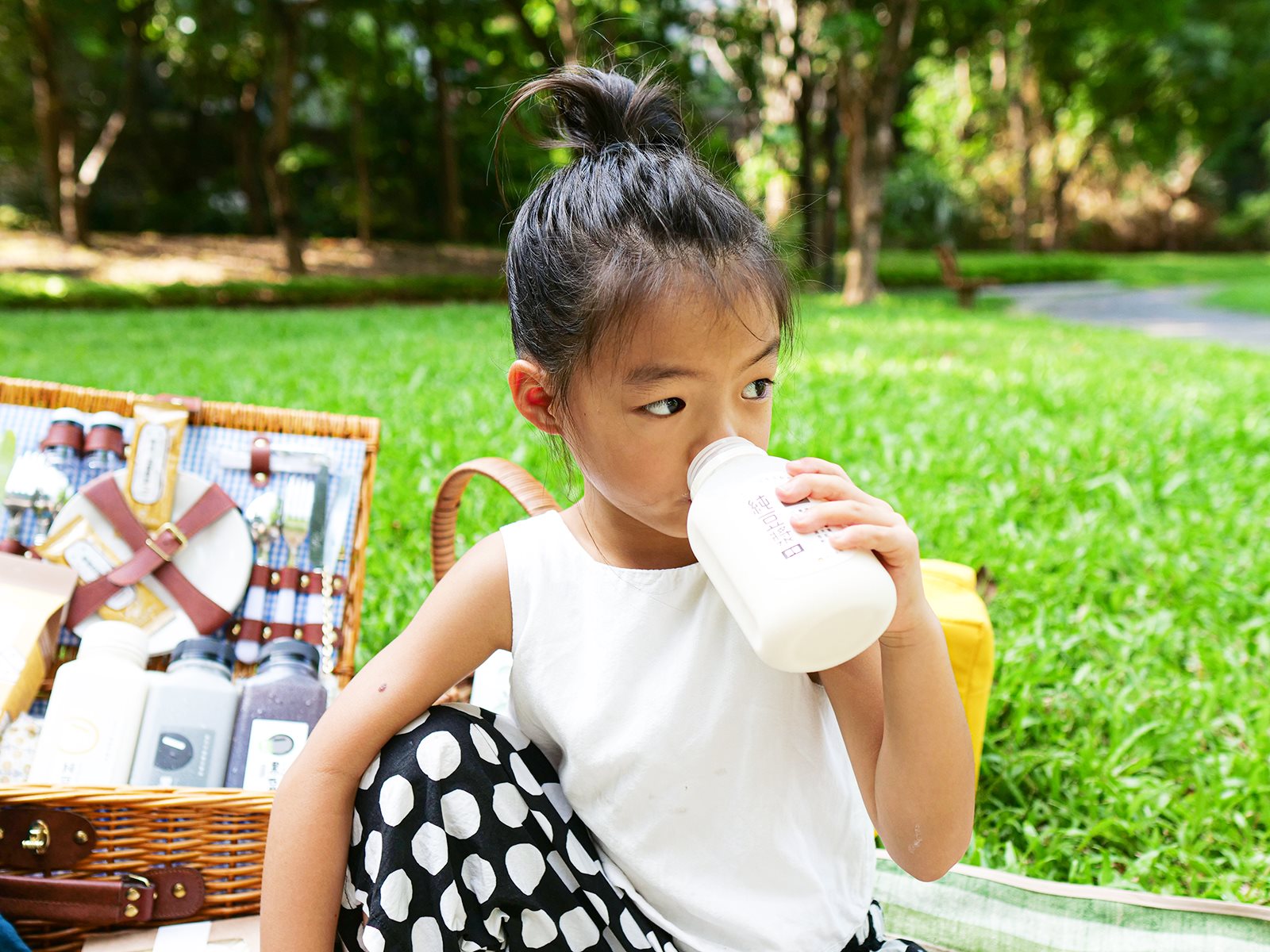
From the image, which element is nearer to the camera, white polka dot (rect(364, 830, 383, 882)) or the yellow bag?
white polka dot (rect(364, 830, 383, 882))

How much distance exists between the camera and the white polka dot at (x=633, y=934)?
3.91 ft

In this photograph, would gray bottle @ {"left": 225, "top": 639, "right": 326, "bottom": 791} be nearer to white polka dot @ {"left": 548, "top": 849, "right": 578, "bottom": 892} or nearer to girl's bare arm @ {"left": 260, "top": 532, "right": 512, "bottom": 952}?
girl's bare arm @ {"left": 260, "top": 532, "right": 512, "bottom": 952}

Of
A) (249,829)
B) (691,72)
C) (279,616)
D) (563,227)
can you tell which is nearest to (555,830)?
(249,829)

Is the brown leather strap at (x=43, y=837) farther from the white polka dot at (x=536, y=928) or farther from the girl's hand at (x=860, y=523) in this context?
the girl's hand at (x=860, y=523)

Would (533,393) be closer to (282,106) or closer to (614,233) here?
(614,233)

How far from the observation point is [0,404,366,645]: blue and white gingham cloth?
6.48ft

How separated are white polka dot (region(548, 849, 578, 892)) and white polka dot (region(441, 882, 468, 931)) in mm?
109

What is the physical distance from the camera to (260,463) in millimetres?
2002

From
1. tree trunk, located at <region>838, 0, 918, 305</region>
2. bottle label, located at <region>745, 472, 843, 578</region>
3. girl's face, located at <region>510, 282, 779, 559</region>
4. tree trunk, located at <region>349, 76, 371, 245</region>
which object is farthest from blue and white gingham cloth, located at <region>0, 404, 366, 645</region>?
tree trunk, located at <region>349, 76, 371, 245</region>

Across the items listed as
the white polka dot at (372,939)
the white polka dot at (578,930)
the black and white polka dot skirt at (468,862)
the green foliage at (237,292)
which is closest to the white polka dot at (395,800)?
the black and white polka dot skirt at (468,862)

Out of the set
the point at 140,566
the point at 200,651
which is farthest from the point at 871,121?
the point at 200,651

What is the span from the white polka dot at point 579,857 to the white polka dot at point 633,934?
0.06 metres

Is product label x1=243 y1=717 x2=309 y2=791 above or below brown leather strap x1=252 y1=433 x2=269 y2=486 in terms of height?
below

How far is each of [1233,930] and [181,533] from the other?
1.86 meters
